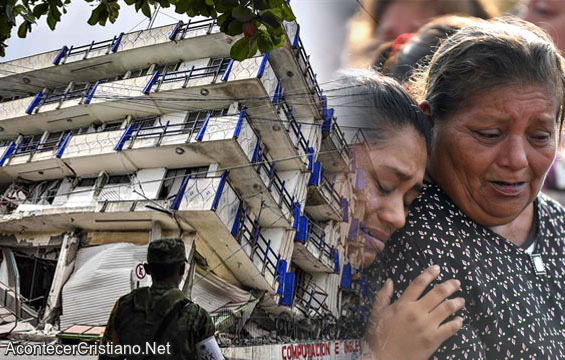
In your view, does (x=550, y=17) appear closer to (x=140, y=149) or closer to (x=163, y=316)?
(x=163, y=316)

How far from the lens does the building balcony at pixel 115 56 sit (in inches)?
366

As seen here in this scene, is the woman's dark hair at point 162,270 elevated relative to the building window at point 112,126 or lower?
lower

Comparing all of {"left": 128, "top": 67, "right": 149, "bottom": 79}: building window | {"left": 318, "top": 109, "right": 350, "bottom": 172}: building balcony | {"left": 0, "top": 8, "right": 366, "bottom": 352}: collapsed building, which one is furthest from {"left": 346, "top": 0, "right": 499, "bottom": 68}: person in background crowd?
{"left": 128, "top": 67, "right": 149, "bottom": 79}: building window

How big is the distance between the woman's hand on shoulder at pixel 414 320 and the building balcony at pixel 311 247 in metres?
8.51

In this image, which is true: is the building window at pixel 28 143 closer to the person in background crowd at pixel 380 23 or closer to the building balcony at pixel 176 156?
the building balcony at pixel 176 156

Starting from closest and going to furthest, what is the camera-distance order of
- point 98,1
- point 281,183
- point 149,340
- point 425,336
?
point 425,336, point 149,340, point 98,1, point 281,183

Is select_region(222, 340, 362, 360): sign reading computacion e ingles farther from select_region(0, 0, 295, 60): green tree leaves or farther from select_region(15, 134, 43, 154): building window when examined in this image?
select_region(15, 134, 43, 154): building window

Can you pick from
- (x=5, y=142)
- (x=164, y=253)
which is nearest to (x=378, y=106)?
(x=164, y=253)

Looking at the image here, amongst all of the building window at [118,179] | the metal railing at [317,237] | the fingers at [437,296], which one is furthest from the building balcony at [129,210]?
the fingers at [437,296]

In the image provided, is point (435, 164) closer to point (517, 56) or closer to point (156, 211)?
point (517, 56)

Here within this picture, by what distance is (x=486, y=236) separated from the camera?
45.8 inches

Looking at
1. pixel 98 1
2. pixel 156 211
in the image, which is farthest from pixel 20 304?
pixel 98 1

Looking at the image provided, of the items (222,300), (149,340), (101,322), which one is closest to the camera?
(149,340)

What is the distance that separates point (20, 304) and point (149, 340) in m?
8.51
